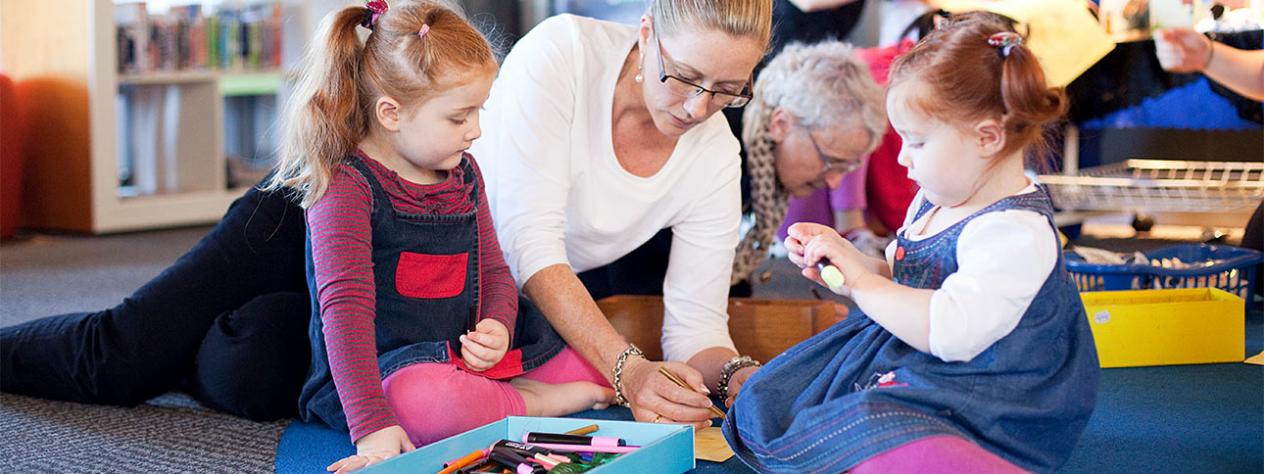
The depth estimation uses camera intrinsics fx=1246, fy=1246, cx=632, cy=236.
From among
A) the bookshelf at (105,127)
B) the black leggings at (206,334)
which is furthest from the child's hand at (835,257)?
the bookshelf at (105,127)

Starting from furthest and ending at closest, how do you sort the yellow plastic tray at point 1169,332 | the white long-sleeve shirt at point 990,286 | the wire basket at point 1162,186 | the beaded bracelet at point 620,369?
1. the wire basket at point 1162,186
2. the yellow plastic tray at point 1169,332
3. the beaded bracelet at point 620,369
4. the white long-sleeve shirt at point 990,286

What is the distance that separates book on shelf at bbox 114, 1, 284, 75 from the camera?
138 inches

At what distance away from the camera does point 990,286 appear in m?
1.09

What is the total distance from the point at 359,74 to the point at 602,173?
41 cm

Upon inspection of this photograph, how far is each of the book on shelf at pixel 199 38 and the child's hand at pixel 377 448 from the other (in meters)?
2.50

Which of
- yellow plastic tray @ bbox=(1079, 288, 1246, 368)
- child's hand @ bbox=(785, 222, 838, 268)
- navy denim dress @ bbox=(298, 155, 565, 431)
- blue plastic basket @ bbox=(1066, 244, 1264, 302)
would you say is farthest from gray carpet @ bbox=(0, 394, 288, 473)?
blue plastic basket @ bbox=(1066, 244, 1264, 302)

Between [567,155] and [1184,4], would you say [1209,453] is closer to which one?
[567,155]

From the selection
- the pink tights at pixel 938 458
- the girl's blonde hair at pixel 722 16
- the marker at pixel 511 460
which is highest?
the girl's blonde hair at pixel 722 16

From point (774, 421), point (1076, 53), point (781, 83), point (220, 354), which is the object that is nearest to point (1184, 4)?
point (1076, 53)

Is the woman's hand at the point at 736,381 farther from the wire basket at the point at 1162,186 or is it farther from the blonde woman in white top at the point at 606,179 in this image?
the wire basket at the point at 1162,186

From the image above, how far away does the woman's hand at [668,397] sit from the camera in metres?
1.45

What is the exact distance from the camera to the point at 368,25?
1.51m

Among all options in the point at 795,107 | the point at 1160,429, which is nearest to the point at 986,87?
the point at 1160,429

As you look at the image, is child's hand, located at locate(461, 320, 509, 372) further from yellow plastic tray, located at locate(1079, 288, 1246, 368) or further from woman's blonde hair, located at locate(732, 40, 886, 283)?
yellow plastic tray, located at locate(1079, 288, 1246, 368)
